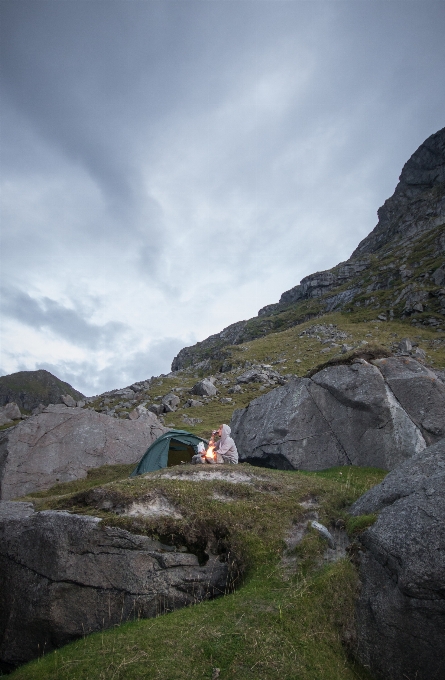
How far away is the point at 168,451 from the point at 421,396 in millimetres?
16294

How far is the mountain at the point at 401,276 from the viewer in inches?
3743

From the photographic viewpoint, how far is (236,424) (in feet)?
93.4

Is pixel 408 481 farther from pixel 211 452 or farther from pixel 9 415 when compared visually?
pixel 9 415

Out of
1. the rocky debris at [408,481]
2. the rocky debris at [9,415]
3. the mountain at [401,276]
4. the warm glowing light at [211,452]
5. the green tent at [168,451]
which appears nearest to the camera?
the rocky debris at [408,481]

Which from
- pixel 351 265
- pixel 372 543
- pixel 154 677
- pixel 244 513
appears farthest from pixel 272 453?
pixel 351 265

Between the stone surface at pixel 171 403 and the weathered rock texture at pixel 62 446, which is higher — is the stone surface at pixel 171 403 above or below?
above

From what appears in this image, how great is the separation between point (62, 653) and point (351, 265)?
18462cm

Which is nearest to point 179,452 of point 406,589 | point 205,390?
point 406,589

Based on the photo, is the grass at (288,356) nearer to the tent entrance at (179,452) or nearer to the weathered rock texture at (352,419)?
the weathered rock texture at (352,419)

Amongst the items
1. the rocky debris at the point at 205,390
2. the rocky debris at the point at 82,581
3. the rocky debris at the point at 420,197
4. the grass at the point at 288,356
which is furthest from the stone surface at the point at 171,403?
the rocky debris at the point at 420,197

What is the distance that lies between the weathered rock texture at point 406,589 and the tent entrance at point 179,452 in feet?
60.1

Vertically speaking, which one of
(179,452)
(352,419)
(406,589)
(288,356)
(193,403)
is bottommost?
(406,589)

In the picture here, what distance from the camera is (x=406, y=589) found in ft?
28.5

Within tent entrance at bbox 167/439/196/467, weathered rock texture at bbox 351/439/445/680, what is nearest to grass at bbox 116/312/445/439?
tent entrance at bbox 167/439/196/467
